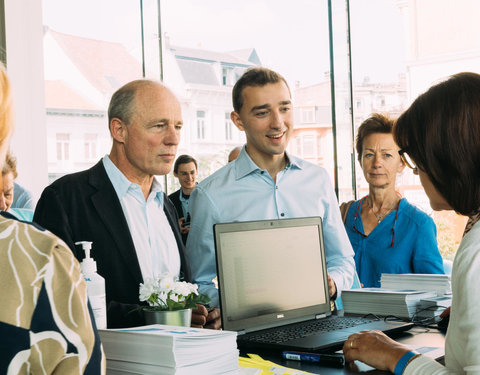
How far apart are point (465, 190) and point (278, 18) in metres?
4.80

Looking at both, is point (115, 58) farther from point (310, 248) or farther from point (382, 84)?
point (310, 248)

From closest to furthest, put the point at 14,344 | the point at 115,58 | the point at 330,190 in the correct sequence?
the point at 14,344 < the point at 330,190 < the point at 115,58

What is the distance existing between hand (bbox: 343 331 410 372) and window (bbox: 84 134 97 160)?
513 centimetres

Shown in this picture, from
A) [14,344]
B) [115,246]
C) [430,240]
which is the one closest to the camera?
[14,344]

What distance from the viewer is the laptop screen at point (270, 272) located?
6.22 ft

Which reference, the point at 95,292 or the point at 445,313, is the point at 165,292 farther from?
the point at 445,313

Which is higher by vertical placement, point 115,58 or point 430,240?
point 115,58

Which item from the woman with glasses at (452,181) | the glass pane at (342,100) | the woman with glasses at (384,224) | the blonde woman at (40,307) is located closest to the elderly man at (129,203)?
the woman with glasses at (452,181)

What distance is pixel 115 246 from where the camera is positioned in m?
2.03

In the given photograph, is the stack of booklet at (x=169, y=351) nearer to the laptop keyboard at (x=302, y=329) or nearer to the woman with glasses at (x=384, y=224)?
the laptop keyboard at (x=302, y=329)

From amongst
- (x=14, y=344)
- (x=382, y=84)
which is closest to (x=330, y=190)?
(x=14, y=344)

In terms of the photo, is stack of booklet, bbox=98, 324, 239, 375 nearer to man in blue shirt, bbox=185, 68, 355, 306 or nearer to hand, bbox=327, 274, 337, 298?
hand, bbox=327, 274, 337, 298

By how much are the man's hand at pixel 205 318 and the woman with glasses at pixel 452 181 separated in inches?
18.7

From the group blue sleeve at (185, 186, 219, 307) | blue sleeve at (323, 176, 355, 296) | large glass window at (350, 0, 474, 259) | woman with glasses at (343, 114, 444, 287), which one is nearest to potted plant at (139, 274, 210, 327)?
blue sleeve at (185, 186, 219, 307)
